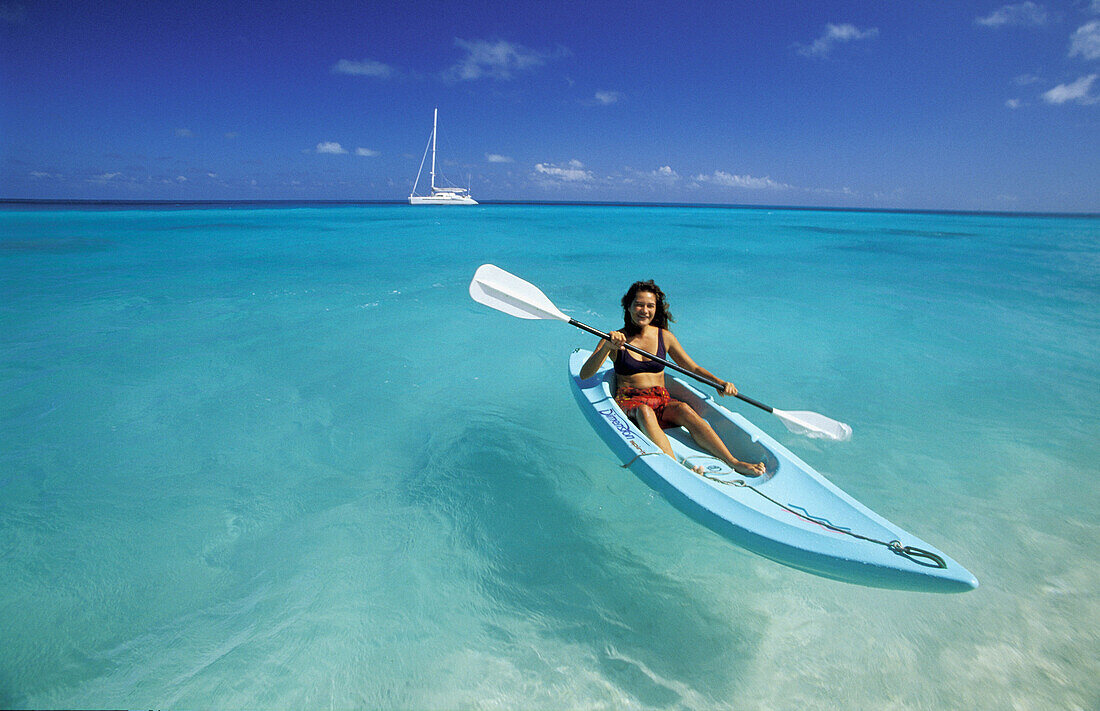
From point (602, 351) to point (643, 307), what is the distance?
0.52 metres

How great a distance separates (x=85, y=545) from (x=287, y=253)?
19215 mm

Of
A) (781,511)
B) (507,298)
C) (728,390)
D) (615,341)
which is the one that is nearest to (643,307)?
(615,341)

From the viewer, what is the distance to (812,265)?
2025 centimetres

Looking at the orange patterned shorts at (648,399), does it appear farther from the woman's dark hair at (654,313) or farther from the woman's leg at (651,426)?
the woman's dark hair at (654,313)

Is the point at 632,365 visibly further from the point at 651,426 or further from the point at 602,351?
the point at 651,426

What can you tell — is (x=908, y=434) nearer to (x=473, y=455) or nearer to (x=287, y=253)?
(x=473, y=455)

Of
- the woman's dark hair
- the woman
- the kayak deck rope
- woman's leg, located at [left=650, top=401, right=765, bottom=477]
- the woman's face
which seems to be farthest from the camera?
the woman's dark hair

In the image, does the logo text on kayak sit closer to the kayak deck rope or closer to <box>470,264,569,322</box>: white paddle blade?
the kayak deck rope

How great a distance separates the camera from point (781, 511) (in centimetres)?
292

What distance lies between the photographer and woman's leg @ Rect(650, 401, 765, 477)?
3.67 m

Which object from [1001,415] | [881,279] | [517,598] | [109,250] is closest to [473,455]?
[517,598]

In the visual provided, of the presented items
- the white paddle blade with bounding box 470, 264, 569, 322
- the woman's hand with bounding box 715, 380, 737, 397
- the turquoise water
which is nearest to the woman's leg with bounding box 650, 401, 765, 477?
the woman's hand with bounding box 715, 380, 737, 397

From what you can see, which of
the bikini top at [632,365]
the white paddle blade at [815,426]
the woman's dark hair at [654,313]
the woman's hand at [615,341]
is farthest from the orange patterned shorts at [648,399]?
the white paddle blade at [815,426]

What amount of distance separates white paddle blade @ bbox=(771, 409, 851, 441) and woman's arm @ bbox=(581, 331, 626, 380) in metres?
1.44
